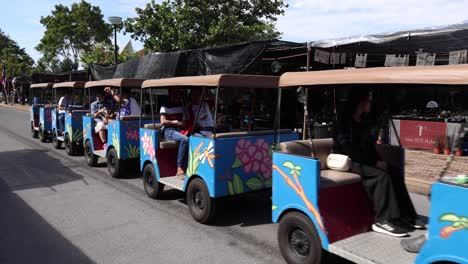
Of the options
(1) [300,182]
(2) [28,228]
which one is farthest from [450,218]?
(2) [28,228]

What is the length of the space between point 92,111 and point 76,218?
4010 millimetres

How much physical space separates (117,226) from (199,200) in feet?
3.62

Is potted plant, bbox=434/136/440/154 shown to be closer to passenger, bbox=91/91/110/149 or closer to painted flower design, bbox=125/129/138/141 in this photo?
painted flower design, bbox=125/129/138/141

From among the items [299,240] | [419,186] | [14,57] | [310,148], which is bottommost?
[419,186]

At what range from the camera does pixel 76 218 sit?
5410 mm

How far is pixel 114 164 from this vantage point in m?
7.84

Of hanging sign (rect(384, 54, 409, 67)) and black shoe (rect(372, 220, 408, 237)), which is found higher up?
hanging sign (rect(384, 54, 409, 67))

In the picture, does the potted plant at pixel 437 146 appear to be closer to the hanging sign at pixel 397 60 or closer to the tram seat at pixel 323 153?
the hanging sign at pixel 397 60

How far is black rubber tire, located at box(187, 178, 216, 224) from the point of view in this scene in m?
4.96

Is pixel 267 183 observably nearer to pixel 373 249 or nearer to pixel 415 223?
pixel 415 223

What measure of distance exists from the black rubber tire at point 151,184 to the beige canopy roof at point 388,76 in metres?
3.07

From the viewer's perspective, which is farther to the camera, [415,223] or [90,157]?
[90,157]

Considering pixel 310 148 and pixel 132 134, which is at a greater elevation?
pixel 310 148

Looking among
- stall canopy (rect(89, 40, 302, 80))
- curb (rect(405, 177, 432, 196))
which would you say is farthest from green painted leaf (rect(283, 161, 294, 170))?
stall canopy (rect(89, 40, 302, 80))
